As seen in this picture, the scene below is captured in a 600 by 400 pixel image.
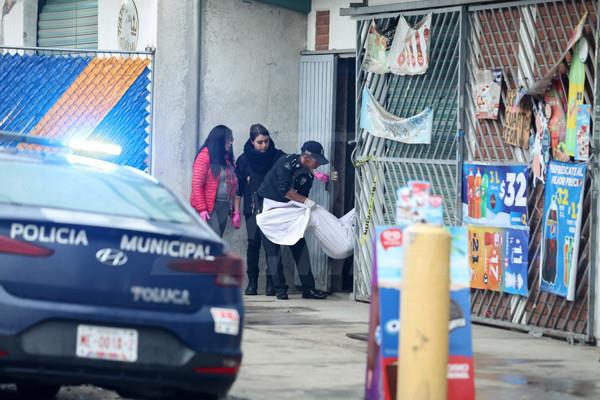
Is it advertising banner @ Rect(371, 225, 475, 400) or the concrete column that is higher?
the concrete column

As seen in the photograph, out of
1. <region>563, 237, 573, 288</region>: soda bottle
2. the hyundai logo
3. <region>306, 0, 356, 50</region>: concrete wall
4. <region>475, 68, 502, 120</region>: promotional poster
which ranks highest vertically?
<region>306, 0, 356, 50</region>: concrete wall

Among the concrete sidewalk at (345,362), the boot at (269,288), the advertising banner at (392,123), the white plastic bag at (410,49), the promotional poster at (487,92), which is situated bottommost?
the concrete sidewalk at (345,362)

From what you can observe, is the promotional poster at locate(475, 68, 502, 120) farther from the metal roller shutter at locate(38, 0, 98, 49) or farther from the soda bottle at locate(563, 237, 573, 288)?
the metal roller shutter at locate(38, 0, 98, 49)

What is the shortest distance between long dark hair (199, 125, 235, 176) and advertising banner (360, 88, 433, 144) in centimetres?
149

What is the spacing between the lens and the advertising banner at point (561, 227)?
34.8 feet

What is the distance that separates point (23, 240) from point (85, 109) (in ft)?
27.2

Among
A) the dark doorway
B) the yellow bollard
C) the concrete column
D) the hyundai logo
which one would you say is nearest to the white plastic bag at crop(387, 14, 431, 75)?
the dark doorway

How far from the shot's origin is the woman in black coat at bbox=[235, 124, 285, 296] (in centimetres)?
1405

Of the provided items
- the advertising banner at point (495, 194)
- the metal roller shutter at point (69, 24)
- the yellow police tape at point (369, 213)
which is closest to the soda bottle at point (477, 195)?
the advertising banner at point (495, 194)

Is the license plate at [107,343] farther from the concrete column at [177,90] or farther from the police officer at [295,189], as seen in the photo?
the concrete column at [177,90]

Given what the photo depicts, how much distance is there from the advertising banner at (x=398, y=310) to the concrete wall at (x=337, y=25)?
7.28m

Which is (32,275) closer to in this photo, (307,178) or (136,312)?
(136,312)

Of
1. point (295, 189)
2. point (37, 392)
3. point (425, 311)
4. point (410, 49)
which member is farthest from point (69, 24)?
point (425, 311)

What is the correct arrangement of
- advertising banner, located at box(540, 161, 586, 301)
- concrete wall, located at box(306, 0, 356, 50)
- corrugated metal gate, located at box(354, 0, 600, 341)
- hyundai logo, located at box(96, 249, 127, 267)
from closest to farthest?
hyundai logo, located at box(96, 249, 127, 267) < advertising banner, located at box(540, 161, 586, 301) < corrugated metal gate, located at box(354, 0, 600, 341) < concrete wall, located at box(306, 0, 356, 50)
